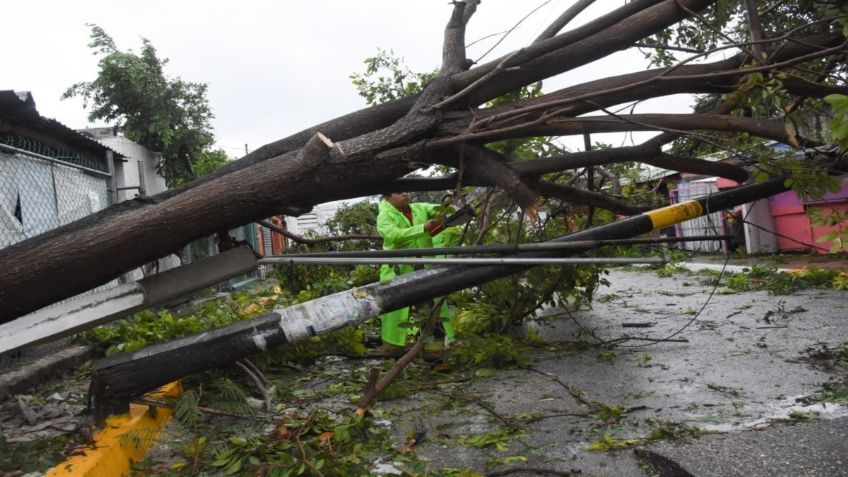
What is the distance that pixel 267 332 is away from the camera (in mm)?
3057

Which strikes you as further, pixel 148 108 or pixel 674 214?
pixel 148 108

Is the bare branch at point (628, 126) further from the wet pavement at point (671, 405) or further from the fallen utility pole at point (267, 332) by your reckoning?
the wet pavement at point (671, 405)

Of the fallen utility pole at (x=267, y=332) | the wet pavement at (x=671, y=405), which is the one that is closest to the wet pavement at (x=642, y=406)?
the wet pavement at (x=671, y=405)

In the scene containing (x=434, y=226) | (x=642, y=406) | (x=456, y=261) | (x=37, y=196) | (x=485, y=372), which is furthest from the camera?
(x=37, y=196)

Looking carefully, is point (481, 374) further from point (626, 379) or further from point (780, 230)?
point (780, 230)

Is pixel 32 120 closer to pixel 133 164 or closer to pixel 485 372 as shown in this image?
pixel 485 372

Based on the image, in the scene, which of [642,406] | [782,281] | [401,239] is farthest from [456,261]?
[782,281]

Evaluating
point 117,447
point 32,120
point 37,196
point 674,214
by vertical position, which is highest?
point 32,120

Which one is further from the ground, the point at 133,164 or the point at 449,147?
the point at 133,164

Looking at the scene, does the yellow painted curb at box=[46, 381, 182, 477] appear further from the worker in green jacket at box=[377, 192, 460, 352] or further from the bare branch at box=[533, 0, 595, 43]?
the bare branch at box=[533, 0, 595, 43]

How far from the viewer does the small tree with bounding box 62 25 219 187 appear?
1630 centimetres

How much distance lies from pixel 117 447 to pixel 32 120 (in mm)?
5361

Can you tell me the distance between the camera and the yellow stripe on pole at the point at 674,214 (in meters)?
3.46

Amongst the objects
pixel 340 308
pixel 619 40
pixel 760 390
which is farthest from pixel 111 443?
pixel 760 390
